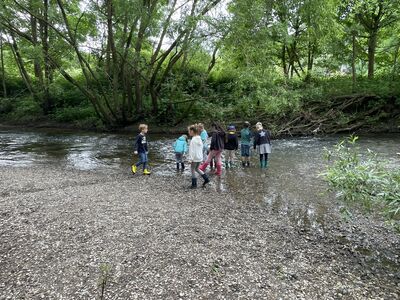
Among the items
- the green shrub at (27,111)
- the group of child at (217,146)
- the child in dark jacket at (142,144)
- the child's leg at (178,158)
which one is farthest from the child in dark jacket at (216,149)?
the green shrub at (27,111)

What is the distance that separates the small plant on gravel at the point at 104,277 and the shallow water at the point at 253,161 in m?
3.98

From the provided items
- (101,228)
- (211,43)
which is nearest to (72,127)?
(211,43)

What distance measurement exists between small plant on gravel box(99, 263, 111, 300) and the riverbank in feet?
0.05

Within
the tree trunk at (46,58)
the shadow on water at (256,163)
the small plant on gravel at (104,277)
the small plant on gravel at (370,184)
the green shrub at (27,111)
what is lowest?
the small plant on gravel at (104,277)

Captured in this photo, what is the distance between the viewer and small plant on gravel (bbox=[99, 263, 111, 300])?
4.07 m

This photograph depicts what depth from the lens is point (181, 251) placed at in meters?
5.16

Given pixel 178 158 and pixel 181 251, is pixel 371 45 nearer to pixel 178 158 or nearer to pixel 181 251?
pixel 178 158

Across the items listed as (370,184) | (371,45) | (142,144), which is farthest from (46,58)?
(371,45)

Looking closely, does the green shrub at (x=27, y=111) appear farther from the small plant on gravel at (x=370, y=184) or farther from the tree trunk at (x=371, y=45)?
the small plant on gravel at (x=370, y=184)

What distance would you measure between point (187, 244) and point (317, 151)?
12178 millimetres

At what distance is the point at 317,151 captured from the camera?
15.7 m

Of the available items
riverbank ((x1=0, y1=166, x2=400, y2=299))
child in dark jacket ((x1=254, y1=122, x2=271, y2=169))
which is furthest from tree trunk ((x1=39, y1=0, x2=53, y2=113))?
riverbank ((x1=0, y1=166, x2=400, y2=299))

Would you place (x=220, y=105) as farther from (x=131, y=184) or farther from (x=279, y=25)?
(x=131, y=184)

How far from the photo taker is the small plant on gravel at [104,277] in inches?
160
